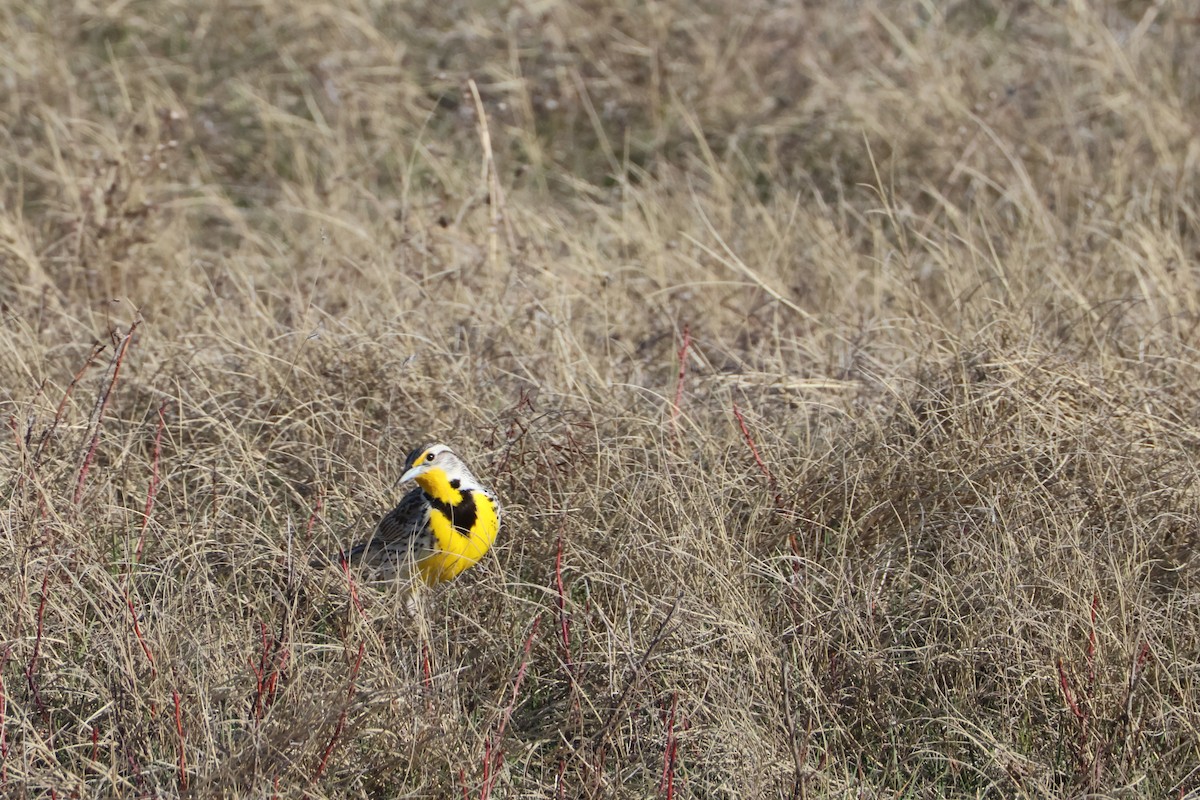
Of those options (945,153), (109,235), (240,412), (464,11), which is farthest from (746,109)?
(240,412)

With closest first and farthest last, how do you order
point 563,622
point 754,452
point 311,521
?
point 563,622 < point 311,521 < point 754,452

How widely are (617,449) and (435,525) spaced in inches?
22.1

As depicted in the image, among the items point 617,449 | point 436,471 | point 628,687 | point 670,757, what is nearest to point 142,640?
point 436,471

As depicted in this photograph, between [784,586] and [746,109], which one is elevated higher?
[784,586]

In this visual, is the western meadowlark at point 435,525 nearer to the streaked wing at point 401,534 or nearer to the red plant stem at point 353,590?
the streaked wing at point 401,534

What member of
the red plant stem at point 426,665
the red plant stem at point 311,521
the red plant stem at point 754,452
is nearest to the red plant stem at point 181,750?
the red plant stem at point 426,665

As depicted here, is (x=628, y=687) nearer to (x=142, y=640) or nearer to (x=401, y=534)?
(x=401, y=534)

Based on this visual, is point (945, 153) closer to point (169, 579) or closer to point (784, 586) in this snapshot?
point (784, 586)

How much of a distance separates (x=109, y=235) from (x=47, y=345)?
0.81m

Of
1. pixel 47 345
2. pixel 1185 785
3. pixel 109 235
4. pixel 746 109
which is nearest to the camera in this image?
pixel 1185 785

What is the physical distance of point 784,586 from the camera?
12.1ft

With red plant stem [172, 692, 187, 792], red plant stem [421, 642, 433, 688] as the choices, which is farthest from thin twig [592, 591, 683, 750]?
red plant stem [172, 692, 187, 792]

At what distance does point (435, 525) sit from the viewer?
145 inches

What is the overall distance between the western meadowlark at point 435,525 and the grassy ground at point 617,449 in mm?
94
